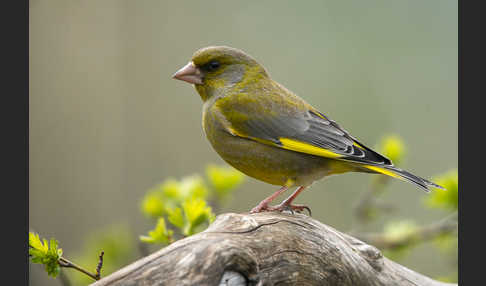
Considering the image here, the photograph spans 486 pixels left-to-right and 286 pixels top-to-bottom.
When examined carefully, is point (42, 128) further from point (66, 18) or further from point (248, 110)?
point (248, 110)

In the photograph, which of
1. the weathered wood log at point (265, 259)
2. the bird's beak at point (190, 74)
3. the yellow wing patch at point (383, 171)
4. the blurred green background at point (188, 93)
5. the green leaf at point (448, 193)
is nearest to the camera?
the weathered wood log at point (265, 259)

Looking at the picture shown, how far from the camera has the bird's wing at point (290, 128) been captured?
3.94 m

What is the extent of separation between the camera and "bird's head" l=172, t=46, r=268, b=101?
445 cm

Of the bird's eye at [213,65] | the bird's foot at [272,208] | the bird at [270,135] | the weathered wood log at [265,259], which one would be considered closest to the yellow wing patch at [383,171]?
the bird at [270,135]

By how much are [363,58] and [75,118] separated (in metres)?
4.44

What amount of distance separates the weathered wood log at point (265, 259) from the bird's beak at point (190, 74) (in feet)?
4.83

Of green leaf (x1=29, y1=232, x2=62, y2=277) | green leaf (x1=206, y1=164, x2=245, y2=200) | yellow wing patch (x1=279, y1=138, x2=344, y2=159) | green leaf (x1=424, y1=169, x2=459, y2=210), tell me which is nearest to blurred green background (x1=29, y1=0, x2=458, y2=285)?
green leaf (x1=424, y1=169, x2=459, y2=210)

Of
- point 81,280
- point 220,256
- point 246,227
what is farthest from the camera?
point 81,280

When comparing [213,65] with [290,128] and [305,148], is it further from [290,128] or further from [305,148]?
[305,148]

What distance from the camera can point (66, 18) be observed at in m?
7.45

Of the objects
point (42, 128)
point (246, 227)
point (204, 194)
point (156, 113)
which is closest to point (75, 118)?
point (42, 128)

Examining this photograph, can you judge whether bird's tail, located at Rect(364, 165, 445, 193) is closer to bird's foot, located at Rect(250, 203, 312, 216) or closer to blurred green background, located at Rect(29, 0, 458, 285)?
bird's foot, located at Rect(250, 203, 312, 216)

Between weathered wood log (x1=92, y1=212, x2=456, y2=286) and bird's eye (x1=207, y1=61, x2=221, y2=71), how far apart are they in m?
1.50

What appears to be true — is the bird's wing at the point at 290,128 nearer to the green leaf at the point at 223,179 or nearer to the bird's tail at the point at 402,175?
the bird's tail at the point at 402,175
